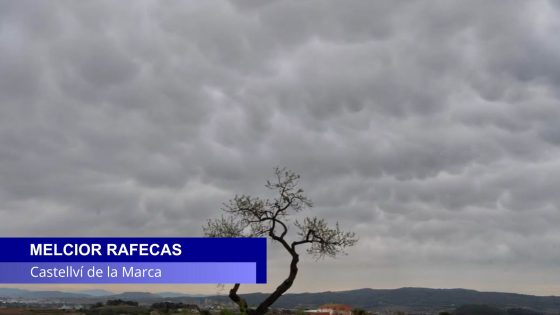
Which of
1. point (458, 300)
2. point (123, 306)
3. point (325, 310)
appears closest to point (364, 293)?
point (458, 300)

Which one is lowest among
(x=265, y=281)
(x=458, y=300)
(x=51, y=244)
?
(x=458, y=300)

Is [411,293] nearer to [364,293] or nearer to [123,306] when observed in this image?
Result: [364,293]

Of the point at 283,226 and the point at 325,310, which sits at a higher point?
the point at 283,226

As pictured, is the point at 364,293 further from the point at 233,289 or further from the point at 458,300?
the point at 233,289

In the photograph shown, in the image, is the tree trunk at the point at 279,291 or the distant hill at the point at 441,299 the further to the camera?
the distant hill at the point at 441,299

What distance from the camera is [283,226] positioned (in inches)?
1220

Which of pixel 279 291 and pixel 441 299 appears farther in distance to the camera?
pixel 441 299

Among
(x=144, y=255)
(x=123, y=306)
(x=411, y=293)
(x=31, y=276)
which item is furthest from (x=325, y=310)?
(x=411, y=293)

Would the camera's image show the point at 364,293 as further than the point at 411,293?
No

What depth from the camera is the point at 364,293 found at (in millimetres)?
132250

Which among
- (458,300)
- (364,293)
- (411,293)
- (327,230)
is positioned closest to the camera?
(327,230)

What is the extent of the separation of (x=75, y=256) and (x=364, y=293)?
10809 cm

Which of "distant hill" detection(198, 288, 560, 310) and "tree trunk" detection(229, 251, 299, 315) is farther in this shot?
"distant hill" detection(198, 288, 560, 310)

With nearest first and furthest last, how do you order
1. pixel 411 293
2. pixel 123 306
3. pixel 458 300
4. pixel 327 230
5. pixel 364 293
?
pixel 327 230 < pixel 123 306 < pixel 364 293 < pixel 458 300 < pixel 411 293
